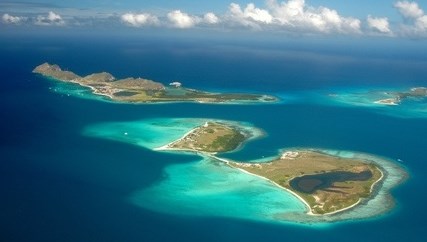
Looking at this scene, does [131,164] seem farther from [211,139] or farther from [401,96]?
[401,96]

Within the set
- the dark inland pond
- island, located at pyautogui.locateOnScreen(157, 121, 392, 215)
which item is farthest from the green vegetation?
the dark inland pond

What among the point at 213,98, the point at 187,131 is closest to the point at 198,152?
the point at 187,131

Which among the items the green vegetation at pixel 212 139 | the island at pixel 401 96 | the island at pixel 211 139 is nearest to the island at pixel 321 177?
the island at pixel 211 139

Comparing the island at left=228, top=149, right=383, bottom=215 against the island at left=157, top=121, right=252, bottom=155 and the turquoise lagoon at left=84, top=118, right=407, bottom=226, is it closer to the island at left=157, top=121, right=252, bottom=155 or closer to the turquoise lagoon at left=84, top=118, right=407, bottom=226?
the turquoise lagoon at left=84, top=118, right=407, bottom=226

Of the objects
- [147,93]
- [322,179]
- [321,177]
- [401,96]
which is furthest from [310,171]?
[401,96]

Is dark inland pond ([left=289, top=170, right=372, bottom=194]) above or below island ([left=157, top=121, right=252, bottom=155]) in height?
below

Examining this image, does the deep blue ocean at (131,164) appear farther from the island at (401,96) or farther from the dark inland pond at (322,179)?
the island at (401,96)
